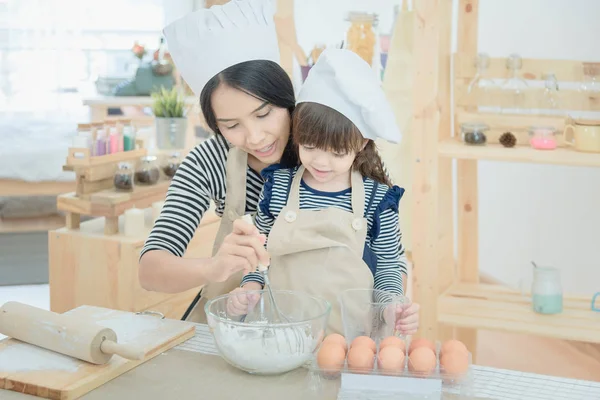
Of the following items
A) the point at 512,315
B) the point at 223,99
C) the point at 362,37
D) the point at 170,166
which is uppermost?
the point at 362,37

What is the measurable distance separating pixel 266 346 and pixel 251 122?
470 mm

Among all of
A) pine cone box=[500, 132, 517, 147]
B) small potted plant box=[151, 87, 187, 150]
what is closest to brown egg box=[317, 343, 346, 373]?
pine cone box=[500, 132, 517, 147]

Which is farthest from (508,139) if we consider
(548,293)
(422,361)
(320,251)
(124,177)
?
(422,361)

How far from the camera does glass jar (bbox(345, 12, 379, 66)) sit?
8.70 ft

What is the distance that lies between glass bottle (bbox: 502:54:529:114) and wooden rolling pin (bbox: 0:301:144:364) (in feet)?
5.47

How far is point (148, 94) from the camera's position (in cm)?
520

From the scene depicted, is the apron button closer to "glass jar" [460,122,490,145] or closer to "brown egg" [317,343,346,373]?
"brown egg" [317,343,346,373]

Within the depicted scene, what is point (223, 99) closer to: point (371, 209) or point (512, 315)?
point (371, 209)

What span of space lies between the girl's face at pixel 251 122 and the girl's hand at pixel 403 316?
417 mm

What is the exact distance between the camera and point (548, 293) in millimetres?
2439

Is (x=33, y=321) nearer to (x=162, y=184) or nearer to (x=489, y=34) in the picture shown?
(x=162, y=184)

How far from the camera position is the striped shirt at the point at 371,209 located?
61.1 inches

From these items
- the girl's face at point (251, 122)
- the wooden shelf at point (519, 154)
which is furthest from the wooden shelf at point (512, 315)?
the girl's face at point (251, 122)

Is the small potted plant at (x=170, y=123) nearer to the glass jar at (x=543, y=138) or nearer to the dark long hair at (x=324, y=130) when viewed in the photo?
the glass jar at (x=543, y=138)
